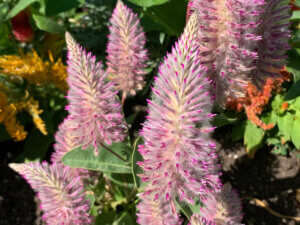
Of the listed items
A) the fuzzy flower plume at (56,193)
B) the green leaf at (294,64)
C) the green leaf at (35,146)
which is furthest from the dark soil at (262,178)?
the fuzzy flower plume at (56,193)

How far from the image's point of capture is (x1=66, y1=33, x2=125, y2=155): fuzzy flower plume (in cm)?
82

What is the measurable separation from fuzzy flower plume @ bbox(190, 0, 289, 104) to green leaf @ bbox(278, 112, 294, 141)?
106 centimetres

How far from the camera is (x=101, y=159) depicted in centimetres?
114

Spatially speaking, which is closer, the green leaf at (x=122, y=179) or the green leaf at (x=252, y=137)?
the green leaf at (x=122, y=179)

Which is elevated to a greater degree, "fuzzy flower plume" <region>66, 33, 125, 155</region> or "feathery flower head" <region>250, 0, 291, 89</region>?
"feathery flower head" <region>250, 0, 291, 89</region>

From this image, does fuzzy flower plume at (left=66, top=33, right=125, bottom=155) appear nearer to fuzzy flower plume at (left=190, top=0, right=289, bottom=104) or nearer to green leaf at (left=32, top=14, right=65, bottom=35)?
fuzzy flower plume at (left=190, top=0, right=289, bottom=104)

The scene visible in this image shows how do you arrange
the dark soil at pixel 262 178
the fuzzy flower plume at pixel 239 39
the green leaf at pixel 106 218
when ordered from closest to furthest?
the fuzzy flower plume at pixel 239 39 < the green leaf at pixel 106 218 < the dark soil at pixel 262 178

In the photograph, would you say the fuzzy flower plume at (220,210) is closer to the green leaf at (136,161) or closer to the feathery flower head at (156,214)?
the feathery flower head at (156,214)

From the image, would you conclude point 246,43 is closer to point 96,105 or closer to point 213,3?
point 213,3

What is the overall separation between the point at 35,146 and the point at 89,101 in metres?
1.34

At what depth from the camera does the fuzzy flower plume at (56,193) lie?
95 centimetres

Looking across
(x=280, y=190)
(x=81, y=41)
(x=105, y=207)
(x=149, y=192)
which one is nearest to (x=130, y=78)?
(x=149, y=192)

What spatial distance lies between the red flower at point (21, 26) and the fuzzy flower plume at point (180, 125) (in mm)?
1185

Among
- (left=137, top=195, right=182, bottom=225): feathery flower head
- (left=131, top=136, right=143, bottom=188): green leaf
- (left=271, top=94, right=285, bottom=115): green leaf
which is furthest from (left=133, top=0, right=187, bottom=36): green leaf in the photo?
(left=137, top=195, right=182, bottom=225): feathery flower head
